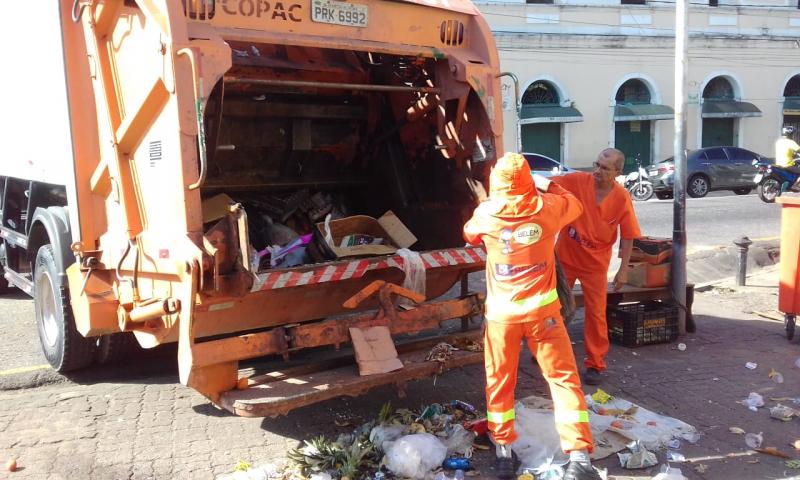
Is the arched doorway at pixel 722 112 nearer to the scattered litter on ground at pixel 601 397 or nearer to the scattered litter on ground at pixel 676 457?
the scattered litter on ground at pixel 601 397

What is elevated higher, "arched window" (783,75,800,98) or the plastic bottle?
"arched window" (783,75,800,98)

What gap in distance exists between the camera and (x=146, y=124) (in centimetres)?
362

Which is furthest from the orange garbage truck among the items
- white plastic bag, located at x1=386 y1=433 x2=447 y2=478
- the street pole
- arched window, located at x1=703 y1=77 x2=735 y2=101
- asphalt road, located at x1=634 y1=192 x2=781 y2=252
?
arched window, located at x1=703 y1=77 x2=735 y2=101

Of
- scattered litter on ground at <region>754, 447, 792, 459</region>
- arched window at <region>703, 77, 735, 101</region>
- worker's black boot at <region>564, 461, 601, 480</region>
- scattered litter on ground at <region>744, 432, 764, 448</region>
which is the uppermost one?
arched window at <region>703, 77, 735, 101</region>

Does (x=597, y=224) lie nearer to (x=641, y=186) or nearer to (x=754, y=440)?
(x=754, y=440)

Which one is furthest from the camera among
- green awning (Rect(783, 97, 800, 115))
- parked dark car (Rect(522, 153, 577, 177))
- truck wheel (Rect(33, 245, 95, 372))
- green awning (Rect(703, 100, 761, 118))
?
green awning (Rect(783, 97, 800, 115))

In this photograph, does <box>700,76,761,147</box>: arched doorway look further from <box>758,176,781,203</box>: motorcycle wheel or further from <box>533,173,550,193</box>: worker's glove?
<box>533,173,550,193</box>: worker's glove

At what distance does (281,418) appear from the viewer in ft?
14.0

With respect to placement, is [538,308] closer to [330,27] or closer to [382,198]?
[330,27]

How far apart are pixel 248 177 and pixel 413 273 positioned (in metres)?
1.85

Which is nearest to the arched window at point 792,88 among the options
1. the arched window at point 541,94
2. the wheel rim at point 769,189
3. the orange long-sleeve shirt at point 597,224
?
the arched window at point 541,94

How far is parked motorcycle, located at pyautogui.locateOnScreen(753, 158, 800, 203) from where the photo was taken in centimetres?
1478

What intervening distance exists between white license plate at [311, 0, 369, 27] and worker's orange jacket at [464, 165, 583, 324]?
4.04ft

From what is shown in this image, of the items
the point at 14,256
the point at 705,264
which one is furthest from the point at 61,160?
the point at 705,264
